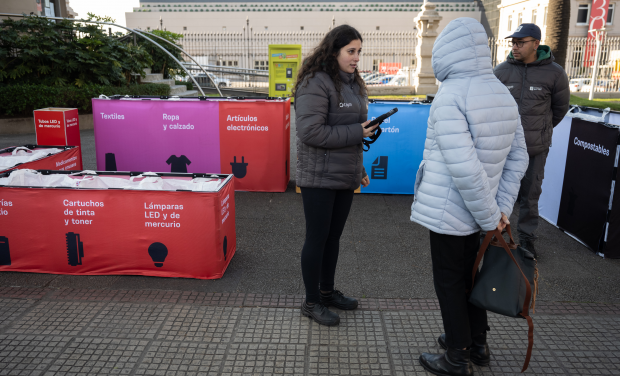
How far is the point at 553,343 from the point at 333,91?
2.18 meters

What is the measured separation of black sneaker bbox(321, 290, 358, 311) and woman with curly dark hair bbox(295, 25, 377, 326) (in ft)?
0.72

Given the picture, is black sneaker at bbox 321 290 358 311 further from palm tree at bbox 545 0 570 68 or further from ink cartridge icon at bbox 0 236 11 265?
palm tree at bbox 545 0 570 68

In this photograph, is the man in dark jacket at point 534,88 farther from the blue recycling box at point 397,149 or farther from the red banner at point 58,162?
the red banner at point 58,162

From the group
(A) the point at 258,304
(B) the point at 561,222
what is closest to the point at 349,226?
(A) the point at 258,304

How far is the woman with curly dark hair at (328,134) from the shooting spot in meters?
2.93

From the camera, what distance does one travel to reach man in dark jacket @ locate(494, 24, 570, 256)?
4305 mm

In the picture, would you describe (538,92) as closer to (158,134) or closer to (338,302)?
(338,302)

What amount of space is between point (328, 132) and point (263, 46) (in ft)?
83.3

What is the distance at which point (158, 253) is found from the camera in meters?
3.94

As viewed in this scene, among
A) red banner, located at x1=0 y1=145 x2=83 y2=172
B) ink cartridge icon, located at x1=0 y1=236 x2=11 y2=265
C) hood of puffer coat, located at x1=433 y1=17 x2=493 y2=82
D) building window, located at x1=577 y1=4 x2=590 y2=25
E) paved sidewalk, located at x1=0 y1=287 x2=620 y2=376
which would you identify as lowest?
paved sidewalk, located at x1=0 y1=287 x2=620 y2=376

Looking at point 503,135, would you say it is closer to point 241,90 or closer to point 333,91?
point 333,91

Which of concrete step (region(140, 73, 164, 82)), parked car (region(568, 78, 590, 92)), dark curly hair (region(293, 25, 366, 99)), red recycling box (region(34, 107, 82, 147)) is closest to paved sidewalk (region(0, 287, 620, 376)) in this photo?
dark curly hair (region(293, 25, 366, 99))

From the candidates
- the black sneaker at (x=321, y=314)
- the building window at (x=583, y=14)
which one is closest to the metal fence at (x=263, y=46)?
the building window at (x=583, y=14)

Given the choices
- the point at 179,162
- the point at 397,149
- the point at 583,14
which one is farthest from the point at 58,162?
the point at 583,14
